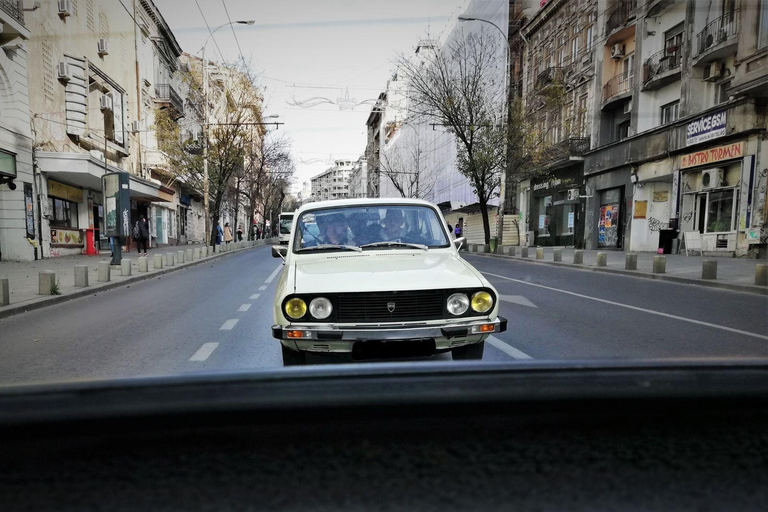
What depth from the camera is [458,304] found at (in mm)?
4043

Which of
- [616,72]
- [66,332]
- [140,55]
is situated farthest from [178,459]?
[140,55]

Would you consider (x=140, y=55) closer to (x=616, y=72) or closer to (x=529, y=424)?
(x=616, y=72)

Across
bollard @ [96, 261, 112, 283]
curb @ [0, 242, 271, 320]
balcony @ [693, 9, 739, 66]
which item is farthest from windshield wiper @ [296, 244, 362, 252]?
balcony @ [693, 9, 739, 66]

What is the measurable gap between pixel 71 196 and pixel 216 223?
9828 millimetres

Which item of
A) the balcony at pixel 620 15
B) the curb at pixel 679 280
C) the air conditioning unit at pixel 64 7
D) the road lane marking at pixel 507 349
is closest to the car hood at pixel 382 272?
the road lane marking at pixel 507 349

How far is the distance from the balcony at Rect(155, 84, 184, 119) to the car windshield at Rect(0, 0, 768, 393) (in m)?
0.19

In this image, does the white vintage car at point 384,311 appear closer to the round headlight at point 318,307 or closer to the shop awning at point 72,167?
the round headlight at point 318,307

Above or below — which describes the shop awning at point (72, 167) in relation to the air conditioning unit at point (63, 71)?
below

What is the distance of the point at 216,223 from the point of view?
111 feet

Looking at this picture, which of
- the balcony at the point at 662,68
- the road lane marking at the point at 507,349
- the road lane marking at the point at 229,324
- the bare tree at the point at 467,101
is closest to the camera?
the road lane marking at the point at 507,349

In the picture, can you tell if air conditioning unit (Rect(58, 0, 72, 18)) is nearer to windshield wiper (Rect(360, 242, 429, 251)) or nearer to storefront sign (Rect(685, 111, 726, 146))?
windshield wiper (Rect(360, 242, 429, 251))

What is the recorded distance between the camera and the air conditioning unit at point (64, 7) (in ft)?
69.0

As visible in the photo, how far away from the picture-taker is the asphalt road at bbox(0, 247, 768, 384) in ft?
16.9

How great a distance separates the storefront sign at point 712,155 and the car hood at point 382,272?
1918 centimetres
